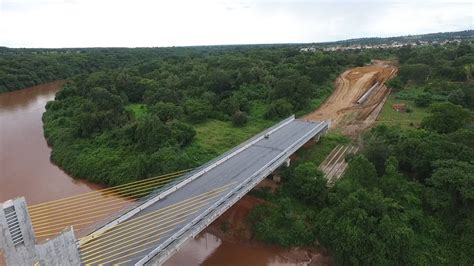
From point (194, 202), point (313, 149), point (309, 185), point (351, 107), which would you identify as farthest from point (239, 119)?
point (194, 202)

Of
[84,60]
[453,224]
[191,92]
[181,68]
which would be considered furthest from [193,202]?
[84,60]

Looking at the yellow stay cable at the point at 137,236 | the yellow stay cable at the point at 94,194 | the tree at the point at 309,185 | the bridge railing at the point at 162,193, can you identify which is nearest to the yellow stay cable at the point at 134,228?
the yellow stay cable at the point at 137,236

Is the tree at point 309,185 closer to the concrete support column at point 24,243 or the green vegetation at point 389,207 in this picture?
the green vegetation at point 389,207

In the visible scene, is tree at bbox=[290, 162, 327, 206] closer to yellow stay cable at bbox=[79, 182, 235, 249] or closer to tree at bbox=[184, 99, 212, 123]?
yellow stay cable at bbox=[79, 182, 235, 249]

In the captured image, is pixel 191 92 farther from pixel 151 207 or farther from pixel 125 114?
pixel 151 207

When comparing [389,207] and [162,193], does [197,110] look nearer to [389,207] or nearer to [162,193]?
[162,193]

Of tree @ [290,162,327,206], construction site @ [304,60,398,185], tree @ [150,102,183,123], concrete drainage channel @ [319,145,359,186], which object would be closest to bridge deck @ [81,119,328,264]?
tree @ [290,162,327,206]
